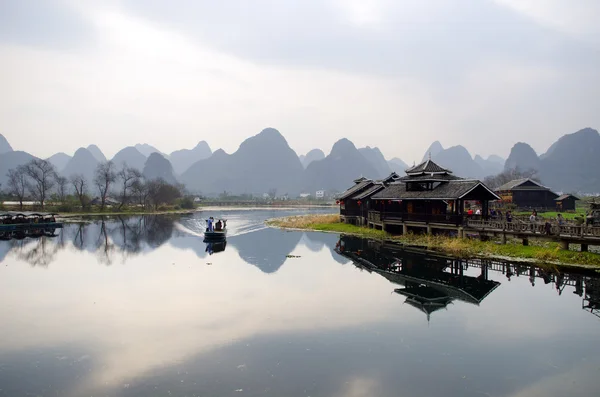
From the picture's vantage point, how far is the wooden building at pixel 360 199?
4550 centimetres

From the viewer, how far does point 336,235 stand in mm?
45125

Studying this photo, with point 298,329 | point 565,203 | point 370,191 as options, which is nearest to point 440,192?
point 370,191

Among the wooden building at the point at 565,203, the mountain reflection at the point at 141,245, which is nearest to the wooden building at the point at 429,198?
the mountain reflection at the point at 141,245

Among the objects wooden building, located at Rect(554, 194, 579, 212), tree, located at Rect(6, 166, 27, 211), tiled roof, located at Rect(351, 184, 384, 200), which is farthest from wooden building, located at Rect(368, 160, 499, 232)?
tree, located at Rect(6, 166, 27, 211)

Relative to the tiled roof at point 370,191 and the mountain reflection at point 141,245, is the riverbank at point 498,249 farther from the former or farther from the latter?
the mountain reflection at point 141,245

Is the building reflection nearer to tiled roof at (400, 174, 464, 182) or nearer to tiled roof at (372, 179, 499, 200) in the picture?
tiled roof at (372, 179, 499, 200)

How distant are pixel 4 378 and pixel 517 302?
19.6 meters

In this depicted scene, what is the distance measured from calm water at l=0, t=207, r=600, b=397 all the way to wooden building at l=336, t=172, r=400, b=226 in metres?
18.6

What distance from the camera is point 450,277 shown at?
22.5 m

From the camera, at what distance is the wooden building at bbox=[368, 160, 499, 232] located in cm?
3153

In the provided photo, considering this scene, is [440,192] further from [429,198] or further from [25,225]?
[25,225]

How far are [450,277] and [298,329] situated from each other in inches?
475

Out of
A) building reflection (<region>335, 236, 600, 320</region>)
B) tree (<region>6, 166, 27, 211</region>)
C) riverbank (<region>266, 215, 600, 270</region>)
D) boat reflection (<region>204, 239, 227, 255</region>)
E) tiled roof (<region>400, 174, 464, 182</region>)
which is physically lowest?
building reflection (<region>335, 236, 600, 320</region>)

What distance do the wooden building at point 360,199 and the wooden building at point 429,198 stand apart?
398 centimetres
